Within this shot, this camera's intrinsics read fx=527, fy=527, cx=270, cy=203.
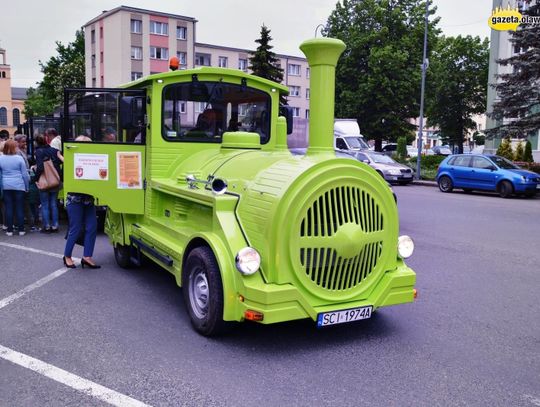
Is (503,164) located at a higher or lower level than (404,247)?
higher

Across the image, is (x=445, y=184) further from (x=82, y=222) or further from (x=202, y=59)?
(x=202, y=59)

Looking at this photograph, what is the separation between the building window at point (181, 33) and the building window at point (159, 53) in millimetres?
1939

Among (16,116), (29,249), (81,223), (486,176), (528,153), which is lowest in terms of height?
(29,249)

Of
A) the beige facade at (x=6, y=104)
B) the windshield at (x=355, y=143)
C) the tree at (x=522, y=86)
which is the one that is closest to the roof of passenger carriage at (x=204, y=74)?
the tree at (x=522, y=86)

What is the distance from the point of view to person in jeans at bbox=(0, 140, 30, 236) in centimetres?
920

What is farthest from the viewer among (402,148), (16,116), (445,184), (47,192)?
(16,116)

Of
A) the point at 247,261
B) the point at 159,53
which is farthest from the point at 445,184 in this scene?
the point at 159,53

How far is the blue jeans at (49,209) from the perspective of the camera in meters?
9.62

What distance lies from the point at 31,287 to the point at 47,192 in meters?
3.83

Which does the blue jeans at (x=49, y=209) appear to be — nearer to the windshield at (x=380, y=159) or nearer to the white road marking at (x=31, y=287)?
the white road marking at (x=31, y=287)

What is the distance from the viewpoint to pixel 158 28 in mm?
52719

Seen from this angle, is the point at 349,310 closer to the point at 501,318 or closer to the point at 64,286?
the point at 501,318

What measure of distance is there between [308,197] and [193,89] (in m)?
2.87

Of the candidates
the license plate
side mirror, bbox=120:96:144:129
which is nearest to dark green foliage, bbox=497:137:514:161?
side mirror, bbox=120:96:144:129
